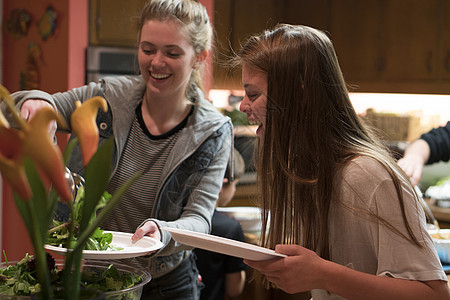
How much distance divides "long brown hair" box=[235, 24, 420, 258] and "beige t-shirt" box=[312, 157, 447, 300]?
3 centimetres

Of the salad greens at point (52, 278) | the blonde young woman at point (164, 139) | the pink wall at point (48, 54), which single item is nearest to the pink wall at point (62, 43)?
the pink wall at point (48, 54)

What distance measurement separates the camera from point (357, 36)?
4.73 m

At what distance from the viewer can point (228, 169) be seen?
2.00m

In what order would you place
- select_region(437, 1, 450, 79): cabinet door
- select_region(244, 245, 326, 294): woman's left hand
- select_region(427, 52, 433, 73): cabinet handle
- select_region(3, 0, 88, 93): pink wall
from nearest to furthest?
select_region(244, 245, 326, 294): woman's left hand
select_region(3, 0, 88, 93): pink wall
select_region(437, 1, 450, 79): cabinet door
select_region(427, 52, 433, 73): cabinet handle

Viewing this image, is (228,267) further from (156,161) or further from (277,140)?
(277,140)

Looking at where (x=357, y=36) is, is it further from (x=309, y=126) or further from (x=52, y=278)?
(x=52, y=278)

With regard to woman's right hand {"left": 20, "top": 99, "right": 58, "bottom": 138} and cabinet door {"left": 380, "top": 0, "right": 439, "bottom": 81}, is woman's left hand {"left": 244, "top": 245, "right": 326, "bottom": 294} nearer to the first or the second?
woman's right hand {"left": 20, "top": 99, "right": 58, "bottom": 138}

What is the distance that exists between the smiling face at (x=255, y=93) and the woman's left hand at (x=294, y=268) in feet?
1.14

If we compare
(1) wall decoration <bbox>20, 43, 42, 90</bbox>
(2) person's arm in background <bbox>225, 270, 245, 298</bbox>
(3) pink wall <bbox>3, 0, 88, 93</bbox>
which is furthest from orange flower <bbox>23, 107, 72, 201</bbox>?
(1) wall decoration <bbox>20, 43, 42, 90</bbox>

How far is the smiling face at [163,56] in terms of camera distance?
1.68 meters

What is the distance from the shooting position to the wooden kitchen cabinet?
4348 millimetres

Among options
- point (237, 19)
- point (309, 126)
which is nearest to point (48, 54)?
point (237, 19)

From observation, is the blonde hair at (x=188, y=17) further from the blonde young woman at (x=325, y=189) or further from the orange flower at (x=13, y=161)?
the orange flower at (x=13, y=161)

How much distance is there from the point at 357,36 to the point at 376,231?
3855mm
